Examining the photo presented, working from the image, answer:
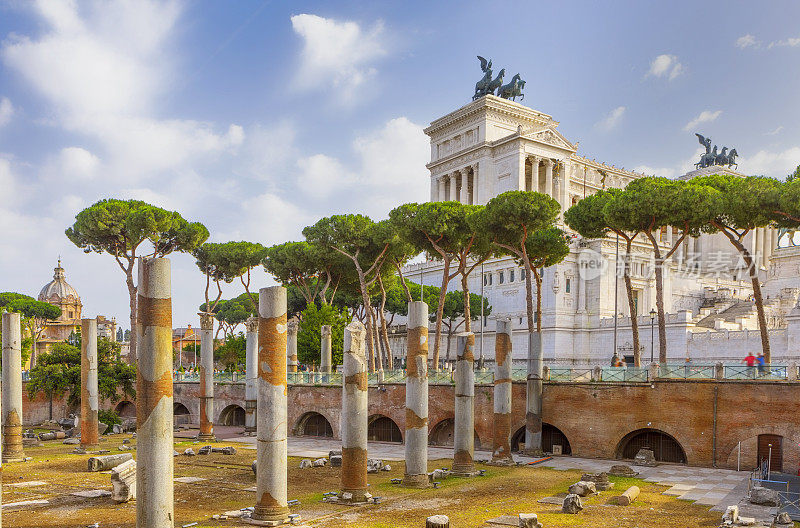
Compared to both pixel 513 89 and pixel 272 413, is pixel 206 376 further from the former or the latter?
pixel 513 89

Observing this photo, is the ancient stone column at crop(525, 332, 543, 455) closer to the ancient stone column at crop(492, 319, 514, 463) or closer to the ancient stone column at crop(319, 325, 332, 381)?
the ancient stone column at crop(492, 319, 514, 463)

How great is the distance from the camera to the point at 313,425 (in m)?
40.4

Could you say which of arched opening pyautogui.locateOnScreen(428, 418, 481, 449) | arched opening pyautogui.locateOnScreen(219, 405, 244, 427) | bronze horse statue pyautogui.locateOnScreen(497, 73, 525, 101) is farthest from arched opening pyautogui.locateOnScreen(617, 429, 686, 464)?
bronze horse statue pyautogui.locateOnScreen(497, 73, 525, 101)

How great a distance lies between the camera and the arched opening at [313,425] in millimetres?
39875

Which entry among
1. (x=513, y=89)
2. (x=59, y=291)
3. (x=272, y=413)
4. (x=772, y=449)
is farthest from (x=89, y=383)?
(x=59, y=291)

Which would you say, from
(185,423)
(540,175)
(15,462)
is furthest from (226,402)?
(540,175)

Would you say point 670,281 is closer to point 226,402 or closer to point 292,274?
point 292,274

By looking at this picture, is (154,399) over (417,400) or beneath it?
over

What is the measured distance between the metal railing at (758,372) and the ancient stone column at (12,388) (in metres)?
26.7

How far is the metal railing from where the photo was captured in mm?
25844

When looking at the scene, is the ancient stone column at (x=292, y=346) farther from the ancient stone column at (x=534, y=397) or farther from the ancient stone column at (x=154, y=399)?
the ancient stone column at (x=154, y=399)

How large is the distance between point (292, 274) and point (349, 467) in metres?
34.8

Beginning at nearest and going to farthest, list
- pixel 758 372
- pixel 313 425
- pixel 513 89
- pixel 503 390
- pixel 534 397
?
1. pixel 758 372
2. pixel 503 390
3. pixel 534 397
4. pixel 313 425
5. pixel 513 89

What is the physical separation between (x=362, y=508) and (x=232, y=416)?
30.6m
